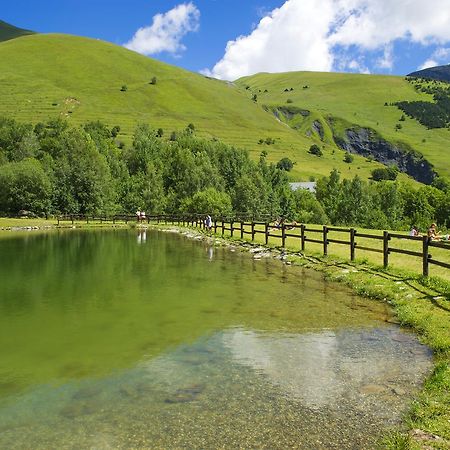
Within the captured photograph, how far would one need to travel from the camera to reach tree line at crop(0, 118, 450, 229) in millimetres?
93038

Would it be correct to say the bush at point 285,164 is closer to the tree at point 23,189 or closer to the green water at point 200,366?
the tree at point 23,189

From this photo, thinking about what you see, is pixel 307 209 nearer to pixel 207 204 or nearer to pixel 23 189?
pixel 207 204

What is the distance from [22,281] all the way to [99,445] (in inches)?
699

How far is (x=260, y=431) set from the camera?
26.3ft

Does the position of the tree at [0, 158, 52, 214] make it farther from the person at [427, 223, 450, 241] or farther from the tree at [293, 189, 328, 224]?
the person at [427, 223, 450, 241]

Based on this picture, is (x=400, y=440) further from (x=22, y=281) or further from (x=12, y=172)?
(x=12, y=172)

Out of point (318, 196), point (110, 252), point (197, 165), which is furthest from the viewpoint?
point (318, 196)

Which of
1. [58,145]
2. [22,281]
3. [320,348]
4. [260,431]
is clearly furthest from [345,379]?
[58,145]

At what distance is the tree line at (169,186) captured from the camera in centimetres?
9304

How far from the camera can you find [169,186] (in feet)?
395

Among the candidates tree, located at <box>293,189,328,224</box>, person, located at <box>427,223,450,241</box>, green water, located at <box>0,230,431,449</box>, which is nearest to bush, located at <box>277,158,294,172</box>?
tree, located at <box>293,189,328,224</box>

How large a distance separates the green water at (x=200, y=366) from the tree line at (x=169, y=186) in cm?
6743

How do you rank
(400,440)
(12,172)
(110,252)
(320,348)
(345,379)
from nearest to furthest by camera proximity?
(400,440) < (345,379) < (320,348) < (110,252) < (12,172)

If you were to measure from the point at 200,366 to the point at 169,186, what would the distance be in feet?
364
